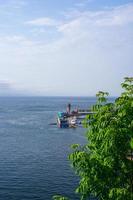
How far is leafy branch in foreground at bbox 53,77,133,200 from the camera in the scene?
15.8 meters

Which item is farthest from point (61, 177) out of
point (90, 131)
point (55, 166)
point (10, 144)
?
point (90, 131)

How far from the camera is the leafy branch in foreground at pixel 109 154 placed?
15.8 metres

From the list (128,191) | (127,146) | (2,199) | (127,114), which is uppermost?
(127,114)

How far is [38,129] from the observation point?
143750 millimetres

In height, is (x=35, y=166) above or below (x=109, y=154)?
below

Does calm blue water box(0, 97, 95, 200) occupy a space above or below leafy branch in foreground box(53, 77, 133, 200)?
below

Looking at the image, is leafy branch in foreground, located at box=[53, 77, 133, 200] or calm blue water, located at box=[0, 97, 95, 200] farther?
calm blue water, located at box=[0, 97, 95, 200]

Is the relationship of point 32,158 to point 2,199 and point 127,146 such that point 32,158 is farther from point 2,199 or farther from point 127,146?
point 127,146

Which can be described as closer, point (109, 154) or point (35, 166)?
point (109, 154)

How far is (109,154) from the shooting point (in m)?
16.2

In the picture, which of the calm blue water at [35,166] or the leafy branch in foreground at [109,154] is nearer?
the leafy branch in foreground at [109,154]

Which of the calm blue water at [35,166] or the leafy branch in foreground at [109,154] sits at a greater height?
the leafy branch in foreground at [109,154]

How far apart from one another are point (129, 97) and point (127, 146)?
8.41ft

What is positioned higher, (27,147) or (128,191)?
(128,191)
